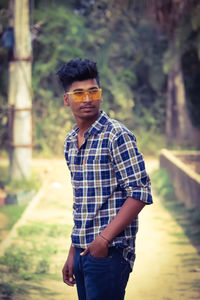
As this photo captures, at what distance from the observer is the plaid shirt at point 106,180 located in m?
2.59

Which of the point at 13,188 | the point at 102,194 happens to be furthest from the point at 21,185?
the point at 102,194

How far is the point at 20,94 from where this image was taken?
11.4 metres

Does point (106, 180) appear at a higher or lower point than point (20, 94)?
lower

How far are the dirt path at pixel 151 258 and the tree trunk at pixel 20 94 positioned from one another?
163 centimetres

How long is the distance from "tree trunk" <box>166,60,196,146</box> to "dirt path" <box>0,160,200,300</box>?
8.37 meters

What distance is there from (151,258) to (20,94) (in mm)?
6130

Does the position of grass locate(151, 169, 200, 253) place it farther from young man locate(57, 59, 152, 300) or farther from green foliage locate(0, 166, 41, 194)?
young man locate(57, 59, 152, 300)

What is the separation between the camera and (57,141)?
1820 centimetres

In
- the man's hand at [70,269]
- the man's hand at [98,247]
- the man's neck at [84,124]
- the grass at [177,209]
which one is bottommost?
the grass at [177,209]

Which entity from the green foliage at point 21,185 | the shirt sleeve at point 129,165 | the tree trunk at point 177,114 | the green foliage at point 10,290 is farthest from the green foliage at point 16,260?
the tree trunk at point 177,114

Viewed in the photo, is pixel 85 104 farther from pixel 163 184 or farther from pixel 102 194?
pixel 163 184

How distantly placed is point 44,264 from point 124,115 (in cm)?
1276

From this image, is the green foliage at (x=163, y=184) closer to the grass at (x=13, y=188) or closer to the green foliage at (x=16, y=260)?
the grass at (x=13, y=188)

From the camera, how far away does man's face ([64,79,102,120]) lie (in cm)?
279
